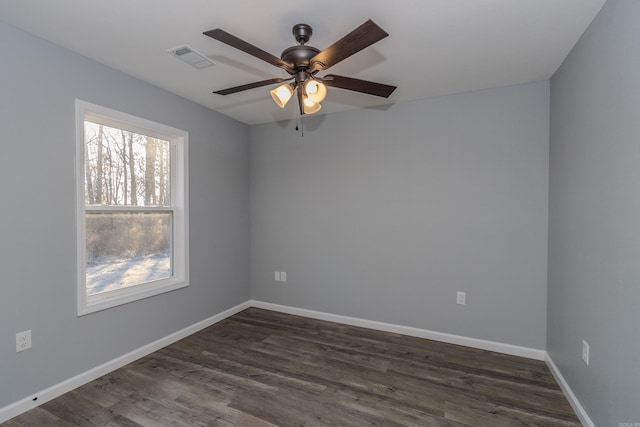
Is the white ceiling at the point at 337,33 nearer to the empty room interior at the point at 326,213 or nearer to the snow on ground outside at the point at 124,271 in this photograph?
the empty room interior at the point at 326,213

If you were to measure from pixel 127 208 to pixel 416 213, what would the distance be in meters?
2.84

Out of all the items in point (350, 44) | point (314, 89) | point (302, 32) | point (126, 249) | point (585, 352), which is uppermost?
point (302, 32)

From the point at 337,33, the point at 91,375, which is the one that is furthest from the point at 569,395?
the point at 91,375

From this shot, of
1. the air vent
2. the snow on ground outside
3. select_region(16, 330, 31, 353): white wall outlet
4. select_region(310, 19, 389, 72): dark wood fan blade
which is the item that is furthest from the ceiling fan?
select_region(16, 330, 31, 353): white wall outlet

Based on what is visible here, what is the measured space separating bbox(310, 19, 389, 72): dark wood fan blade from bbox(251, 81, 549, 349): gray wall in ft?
5.79

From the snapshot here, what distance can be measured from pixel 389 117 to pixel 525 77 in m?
1.25

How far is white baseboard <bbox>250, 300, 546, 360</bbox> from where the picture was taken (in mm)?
2786

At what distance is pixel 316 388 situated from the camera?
229 cm

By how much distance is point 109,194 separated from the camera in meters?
2.62

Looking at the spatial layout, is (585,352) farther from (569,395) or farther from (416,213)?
(416,213)

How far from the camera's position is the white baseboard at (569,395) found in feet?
6.07

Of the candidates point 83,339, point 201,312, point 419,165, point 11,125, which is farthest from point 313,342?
point 11,125

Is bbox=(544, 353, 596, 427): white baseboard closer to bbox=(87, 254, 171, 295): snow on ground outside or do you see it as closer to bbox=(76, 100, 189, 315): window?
bbox=(76, 100, 189, 315): window

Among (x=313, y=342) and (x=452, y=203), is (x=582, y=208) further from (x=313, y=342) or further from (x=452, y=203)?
(x=313, y=342)
